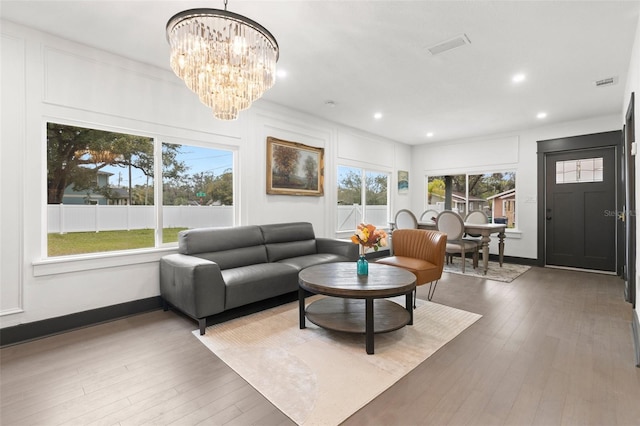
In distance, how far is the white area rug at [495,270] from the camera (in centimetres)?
469

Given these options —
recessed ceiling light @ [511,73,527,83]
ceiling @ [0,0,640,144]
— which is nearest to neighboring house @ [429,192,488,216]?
ceiling @ [0,0,640,144]

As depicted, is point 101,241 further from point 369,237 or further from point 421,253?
point 421,253

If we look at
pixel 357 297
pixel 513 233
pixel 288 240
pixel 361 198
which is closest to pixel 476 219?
pixel 513 233

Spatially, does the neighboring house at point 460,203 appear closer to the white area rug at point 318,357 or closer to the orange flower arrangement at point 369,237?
the white area rug at point 318,357

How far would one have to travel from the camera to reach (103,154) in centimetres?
309

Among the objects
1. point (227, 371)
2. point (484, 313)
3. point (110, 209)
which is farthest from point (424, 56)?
point (110, 209)

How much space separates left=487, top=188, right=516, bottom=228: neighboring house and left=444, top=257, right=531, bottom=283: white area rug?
2.96 feet

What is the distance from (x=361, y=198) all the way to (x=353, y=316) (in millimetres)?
→ 3763

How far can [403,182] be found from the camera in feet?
23.6

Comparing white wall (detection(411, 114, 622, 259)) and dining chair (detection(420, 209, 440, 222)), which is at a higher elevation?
white wall (detection(411, 114, 622, 259))

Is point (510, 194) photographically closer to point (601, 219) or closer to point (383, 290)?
point (601, 219)

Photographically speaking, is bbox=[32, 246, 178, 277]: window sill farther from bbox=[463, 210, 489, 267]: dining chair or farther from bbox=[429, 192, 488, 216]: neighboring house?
bbox=[429, 192, 488, 216]: neighboring house

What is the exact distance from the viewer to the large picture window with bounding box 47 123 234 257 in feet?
9.25

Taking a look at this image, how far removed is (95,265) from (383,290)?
2.76 m
